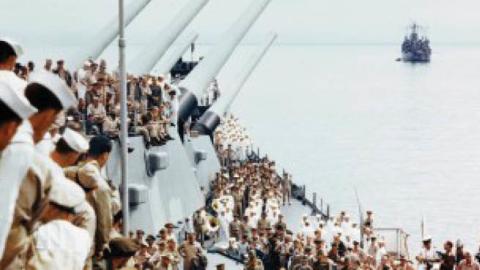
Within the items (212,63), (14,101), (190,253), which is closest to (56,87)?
(14,101)

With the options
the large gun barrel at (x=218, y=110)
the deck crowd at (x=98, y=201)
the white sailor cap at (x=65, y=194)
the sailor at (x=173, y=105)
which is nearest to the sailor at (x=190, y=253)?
the deck crowd at (x=98, y=201)

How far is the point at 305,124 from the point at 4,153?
88769 mm

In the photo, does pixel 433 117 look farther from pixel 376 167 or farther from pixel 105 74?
pixel 105 74

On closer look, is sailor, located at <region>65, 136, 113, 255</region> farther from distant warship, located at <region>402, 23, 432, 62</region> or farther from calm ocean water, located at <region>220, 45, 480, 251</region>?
distant warship, located at <region>402, 23, 432, 62</region>

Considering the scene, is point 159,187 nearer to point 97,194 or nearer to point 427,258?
point 427,258

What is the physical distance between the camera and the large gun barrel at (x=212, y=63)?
61.4 ft

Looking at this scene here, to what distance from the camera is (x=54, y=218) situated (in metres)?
3.57

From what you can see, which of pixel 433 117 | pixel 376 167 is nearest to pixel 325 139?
pixel 376 167

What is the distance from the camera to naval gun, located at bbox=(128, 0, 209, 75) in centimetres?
1800

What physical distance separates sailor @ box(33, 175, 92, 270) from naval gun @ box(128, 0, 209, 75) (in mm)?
13985

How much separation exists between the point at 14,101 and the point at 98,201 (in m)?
1.87

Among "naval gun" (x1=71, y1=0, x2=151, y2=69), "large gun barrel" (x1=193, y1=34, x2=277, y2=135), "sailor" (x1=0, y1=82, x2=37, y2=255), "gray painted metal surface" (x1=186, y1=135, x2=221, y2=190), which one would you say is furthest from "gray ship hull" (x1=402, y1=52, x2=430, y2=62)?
"sailor" (x1=0, y1=82, x2=37, y2=255)

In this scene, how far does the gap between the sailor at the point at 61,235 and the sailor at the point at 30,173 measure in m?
0.07

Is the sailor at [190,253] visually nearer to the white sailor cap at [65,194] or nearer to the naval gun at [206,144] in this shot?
the white sailor cap at [65,194]
